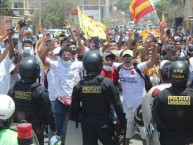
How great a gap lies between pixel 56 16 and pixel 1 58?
50.4 m

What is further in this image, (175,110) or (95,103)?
(95,103)

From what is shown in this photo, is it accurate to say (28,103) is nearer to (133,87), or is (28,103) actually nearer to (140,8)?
(133,87)

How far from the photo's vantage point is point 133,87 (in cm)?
753

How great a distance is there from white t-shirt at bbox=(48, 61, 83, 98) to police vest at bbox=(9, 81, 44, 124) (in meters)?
1.99

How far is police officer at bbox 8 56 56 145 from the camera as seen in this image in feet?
18.2

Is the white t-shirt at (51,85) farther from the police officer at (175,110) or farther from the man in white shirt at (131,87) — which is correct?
the police officer at (175,110)

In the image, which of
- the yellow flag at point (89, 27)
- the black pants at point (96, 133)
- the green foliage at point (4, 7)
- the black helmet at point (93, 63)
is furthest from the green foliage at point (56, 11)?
the black pants at point (96, 133)

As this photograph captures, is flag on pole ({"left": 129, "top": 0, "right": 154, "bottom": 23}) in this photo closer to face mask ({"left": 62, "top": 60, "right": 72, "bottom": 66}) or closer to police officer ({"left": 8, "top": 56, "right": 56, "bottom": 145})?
face mask ({"left": 62, "top": 60, "right": 72, "bottom": 66})

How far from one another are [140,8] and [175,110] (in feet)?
33.6

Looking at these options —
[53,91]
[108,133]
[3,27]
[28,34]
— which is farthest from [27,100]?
[3,27]

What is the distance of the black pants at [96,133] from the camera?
A: 5.87m

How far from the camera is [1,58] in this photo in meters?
7.64

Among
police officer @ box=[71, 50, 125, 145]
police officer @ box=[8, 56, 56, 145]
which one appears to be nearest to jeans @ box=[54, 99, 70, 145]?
police officer @ box=[71, 50, 125, 145]

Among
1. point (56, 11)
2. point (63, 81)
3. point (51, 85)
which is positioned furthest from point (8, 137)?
point (56, 11)
